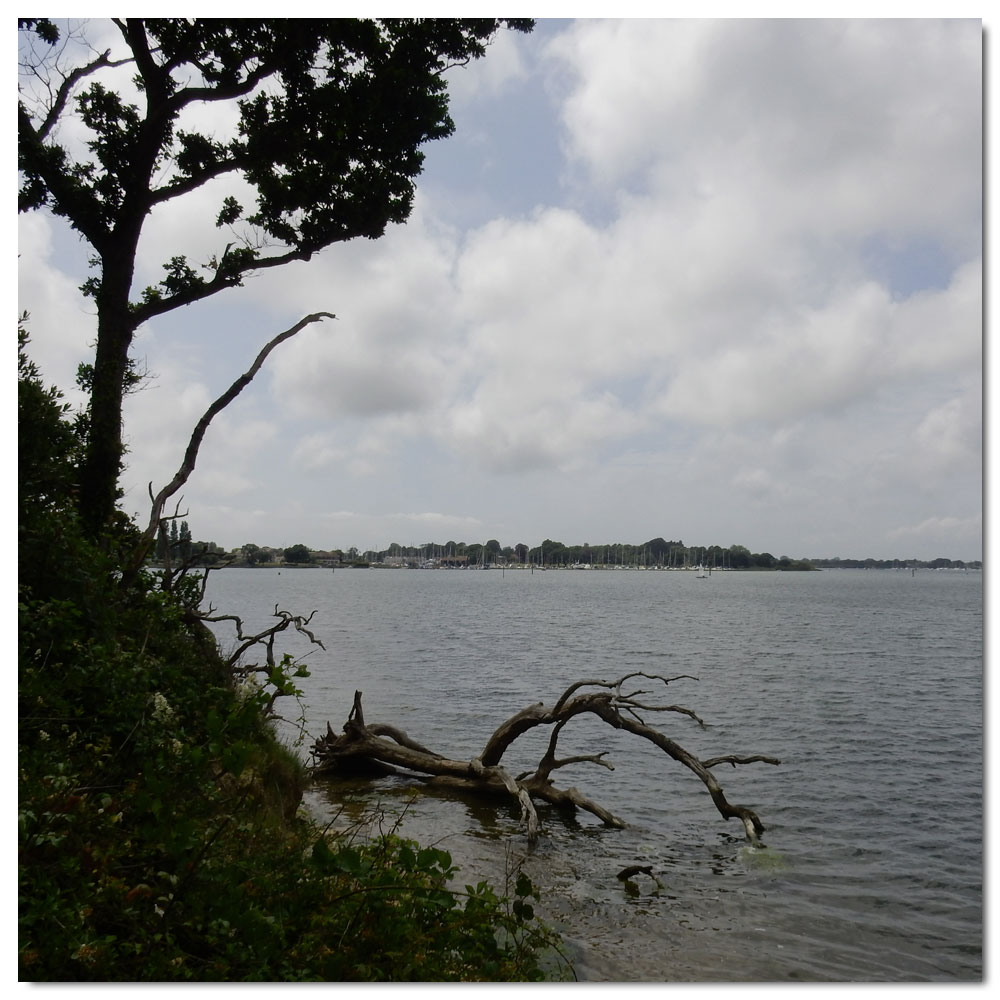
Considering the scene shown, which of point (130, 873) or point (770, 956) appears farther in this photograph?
point (770, 956)

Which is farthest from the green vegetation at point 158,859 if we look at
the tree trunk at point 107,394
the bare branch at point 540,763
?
the bare branch at point 540,763

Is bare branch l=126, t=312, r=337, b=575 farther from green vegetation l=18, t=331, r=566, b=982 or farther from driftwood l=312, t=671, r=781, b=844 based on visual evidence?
driftwood l=312, t=671, r=781, b=844

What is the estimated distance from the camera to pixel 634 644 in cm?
3772

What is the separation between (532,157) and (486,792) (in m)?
10.3

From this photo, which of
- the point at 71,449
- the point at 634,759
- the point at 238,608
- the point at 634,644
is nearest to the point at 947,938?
the point at 634,759

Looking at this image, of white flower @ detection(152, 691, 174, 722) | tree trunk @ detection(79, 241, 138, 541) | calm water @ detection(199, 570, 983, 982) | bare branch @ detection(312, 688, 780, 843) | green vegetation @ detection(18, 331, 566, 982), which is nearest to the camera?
green vegetation @ detection(18, 331, 566, 982)

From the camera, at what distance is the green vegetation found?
398cm

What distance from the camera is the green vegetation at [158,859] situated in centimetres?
398

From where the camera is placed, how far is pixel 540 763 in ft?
46.2

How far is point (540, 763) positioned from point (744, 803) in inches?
149

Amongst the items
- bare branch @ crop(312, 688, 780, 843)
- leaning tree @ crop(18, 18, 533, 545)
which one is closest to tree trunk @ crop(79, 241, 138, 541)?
leaning tree @ crop(18, 18, 533, 545)

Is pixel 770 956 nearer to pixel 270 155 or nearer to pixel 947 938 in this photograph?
pixel 947 938

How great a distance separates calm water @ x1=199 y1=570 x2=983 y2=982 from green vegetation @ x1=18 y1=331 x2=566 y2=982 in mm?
3217

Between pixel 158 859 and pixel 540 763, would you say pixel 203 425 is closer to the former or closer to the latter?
pixel 158 859
